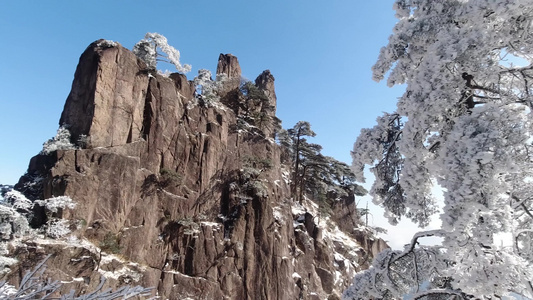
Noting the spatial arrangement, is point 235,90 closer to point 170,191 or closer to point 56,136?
point 170,191

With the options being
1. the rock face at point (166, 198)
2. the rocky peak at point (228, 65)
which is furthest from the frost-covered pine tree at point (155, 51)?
the rocky peak at point (228, 65)

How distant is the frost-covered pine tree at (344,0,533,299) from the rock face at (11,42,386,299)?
15.4 m

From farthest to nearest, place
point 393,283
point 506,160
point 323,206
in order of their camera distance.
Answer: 1. point 323,206
2. point 393,283
3. point 506,160

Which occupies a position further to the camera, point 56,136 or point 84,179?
point 56,136

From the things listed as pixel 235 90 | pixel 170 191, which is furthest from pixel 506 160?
pixel 235 90

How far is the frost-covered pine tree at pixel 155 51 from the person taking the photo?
985 inches

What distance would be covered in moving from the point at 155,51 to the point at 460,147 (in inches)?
1039

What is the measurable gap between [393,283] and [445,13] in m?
5.14

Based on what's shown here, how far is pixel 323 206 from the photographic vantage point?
1220 inches

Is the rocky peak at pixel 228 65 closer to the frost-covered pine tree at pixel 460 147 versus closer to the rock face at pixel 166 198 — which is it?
the rock face at pixel 166 198

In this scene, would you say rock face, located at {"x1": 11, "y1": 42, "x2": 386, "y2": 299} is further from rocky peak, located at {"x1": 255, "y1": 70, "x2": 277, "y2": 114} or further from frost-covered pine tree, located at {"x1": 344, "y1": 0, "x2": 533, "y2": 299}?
rocky peak, located at {"x1": 255, "y1": 70, "x2": 277, "y2": 114}

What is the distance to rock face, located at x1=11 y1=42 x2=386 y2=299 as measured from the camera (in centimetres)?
1727

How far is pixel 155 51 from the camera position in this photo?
Answer: 26281 millimetres

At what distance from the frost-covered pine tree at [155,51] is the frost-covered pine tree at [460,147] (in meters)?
22.0
